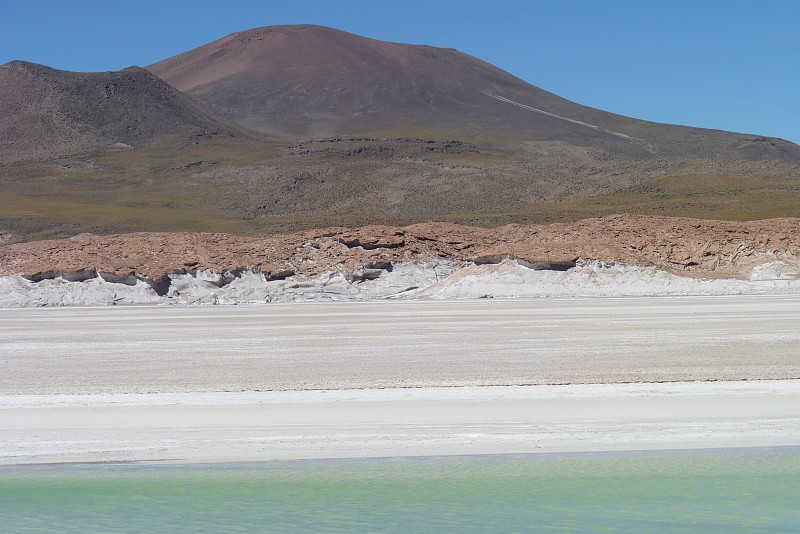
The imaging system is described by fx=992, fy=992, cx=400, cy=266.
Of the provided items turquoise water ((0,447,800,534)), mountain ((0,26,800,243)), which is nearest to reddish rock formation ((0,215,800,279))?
turquoise water ((0,447,800,534))

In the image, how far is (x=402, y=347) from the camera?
19.0m

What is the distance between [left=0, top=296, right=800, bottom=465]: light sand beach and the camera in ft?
35.7

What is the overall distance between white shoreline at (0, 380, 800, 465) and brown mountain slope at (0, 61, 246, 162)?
128 metres

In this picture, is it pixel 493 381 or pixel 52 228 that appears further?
pixel 52 228

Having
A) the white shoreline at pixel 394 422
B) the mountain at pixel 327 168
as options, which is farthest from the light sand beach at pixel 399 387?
the mountain at pixel 327 168

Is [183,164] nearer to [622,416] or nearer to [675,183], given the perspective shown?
[675,183]

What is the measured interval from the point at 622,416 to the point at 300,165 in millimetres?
105307

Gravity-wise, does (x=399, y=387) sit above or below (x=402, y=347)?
below

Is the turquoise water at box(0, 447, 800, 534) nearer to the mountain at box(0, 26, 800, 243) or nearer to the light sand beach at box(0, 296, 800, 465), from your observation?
the light sand beach at box(0, 296, 800, 465)

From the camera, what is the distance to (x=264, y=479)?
10.2 meters

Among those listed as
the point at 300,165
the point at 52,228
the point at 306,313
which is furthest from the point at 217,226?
the point at 306,313

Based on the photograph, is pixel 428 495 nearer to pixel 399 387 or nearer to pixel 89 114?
pixel 399 387

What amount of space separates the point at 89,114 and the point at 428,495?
153 metres

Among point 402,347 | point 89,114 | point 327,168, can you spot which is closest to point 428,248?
point 402,347
